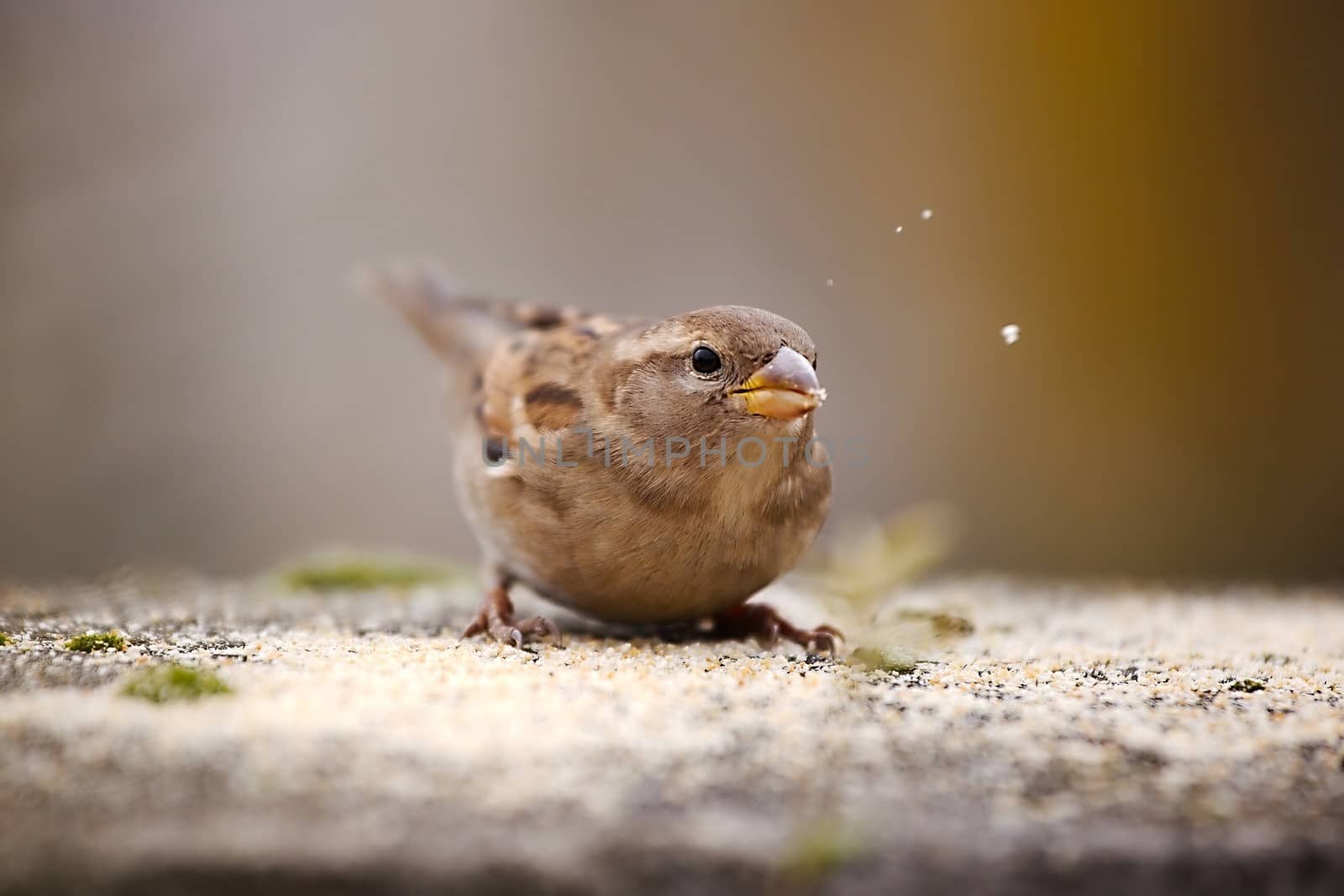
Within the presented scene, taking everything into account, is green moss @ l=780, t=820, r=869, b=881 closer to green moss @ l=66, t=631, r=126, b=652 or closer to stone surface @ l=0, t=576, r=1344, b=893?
stone surface @ l=0, t=576, r=1344, b=893

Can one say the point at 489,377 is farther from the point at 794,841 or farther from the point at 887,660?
the point at 794,841

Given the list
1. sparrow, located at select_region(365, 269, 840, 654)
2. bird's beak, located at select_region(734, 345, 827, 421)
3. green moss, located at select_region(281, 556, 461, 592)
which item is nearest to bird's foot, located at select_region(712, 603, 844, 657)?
sparrow, located at select_region(365, 269, 840, 654)

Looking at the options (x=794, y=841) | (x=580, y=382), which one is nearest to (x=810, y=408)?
(x=580, y=382)

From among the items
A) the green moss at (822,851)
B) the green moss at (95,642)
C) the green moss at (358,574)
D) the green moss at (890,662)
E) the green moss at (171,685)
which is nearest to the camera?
the green moss at (822,851)

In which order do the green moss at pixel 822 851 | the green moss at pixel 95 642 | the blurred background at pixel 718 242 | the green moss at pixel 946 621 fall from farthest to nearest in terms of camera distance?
the blurred background at pixel 718 242, the green moss at pixel 946 621, the green moss at pixel 95 642, the green moss at pixel 822 851

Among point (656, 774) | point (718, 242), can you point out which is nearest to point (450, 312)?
point (718, 242)

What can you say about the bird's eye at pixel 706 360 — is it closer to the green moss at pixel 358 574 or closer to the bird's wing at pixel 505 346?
the bird's wing at pixel 505 346

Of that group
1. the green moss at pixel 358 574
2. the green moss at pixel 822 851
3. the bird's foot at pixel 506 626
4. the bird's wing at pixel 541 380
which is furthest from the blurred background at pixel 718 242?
the green moss at pixel 822 851

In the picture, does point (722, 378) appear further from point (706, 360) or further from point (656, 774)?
point (656, 774)
